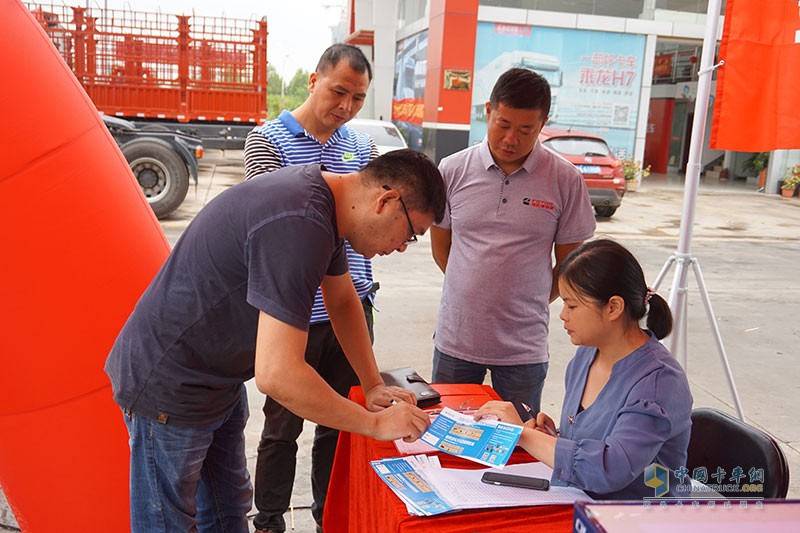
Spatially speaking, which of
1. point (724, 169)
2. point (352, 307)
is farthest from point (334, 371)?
point (724, 169)

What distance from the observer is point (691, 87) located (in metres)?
19.2

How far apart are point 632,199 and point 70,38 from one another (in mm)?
10372

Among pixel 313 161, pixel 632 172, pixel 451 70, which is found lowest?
pixel 632 172

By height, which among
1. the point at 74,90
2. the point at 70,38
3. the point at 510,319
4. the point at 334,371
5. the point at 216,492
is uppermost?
the point at 70,38

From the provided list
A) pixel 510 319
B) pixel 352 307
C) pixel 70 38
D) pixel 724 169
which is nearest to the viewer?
pixel 352 307

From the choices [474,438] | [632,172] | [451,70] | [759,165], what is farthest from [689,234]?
[759,165]

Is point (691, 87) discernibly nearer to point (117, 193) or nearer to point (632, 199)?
point (632, 199)

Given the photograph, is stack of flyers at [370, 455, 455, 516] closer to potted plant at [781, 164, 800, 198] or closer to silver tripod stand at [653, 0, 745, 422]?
silver tripod stand at [653, 0, 745, 422]

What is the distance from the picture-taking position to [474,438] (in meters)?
1.65

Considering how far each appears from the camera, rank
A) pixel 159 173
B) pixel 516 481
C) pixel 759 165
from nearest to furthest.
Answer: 1. pixel 516 481
2. pixel 159 173
3. pixel 759 165

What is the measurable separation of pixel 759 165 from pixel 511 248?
667 inches

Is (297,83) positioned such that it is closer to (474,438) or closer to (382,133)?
(382,133)

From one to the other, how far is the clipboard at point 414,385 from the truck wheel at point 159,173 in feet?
21.2

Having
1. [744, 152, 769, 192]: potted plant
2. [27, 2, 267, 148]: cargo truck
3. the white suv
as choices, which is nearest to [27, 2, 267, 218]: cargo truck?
[27, 2, 267, 148]: cargo truck
